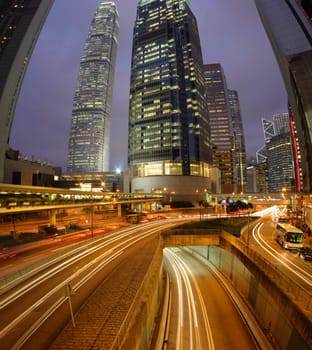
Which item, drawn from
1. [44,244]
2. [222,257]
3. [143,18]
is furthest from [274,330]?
[143,18]

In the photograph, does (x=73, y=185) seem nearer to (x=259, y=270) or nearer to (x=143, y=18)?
(x=143, y=18)

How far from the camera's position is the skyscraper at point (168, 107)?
120 metres

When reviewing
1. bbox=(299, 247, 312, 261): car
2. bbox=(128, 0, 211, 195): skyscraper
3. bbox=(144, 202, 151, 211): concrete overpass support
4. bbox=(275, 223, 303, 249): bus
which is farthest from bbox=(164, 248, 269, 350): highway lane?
bbox=(128, 0, 211, 195): skyscraper

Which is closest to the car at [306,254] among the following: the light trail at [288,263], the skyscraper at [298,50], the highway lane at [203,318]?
the light trail at [288,263]

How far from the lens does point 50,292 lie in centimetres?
1455

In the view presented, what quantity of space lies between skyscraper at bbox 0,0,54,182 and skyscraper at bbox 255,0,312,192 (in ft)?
381

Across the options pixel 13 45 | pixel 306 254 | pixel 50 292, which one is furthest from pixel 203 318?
pixel 13 45

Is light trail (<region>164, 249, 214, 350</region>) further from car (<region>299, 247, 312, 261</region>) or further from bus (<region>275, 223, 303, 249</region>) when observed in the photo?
bus (<region>275, 223, 303, 249</region>)

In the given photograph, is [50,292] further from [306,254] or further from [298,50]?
[298,50]

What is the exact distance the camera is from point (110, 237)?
116 feet

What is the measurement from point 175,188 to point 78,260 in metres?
95.9

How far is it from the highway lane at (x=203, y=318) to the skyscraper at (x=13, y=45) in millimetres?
91693

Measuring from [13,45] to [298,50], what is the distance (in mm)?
130264

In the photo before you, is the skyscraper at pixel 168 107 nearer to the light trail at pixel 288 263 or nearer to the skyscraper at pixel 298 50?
the skyscraper at pixel 298 50
